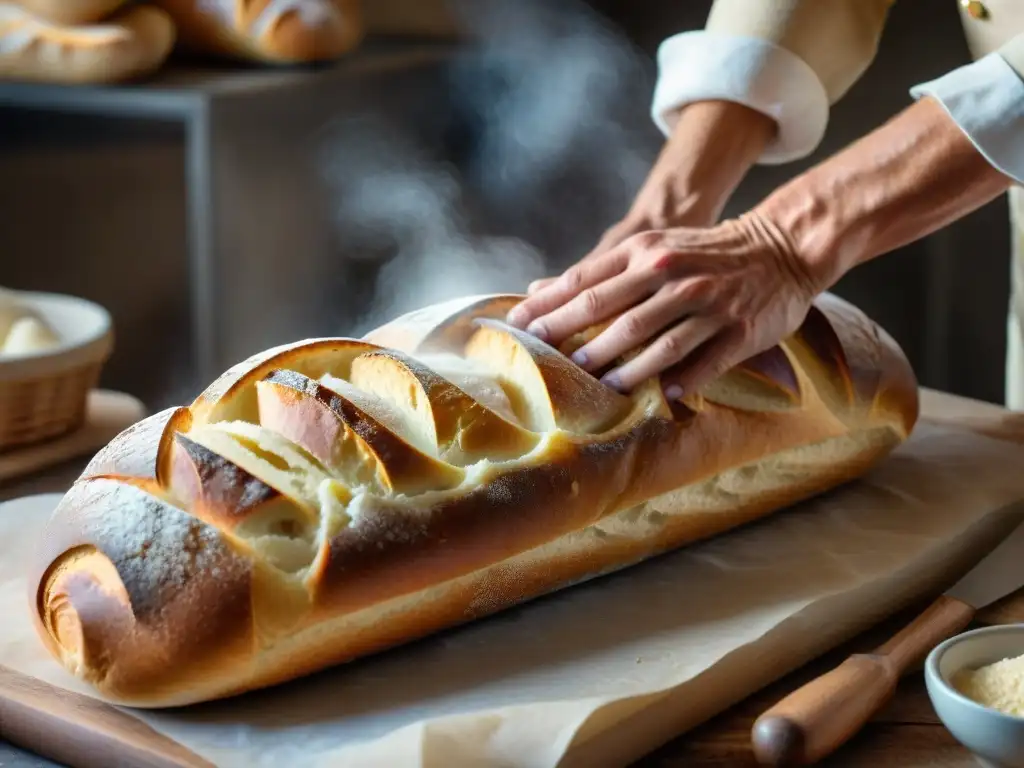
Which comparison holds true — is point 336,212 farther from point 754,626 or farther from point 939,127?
point 754,626

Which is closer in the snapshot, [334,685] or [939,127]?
[334,685]

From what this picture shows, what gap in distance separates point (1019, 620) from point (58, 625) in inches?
30.6

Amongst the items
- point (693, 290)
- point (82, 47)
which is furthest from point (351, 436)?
point (82, 47)

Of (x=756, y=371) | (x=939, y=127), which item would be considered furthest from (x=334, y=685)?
(x=939, y=127)

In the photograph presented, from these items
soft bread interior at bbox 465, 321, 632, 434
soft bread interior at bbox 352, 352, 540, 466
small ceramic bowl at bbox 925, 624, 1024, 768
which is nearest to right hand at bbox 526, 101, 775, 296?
soft bread interior at bbox 465, 321, 632, 434

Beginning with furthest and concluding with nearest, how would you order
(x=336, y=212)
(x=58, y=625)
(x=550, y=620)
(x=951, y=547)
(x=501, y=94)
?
(x=501, y=94), (x=336, y=212), (x=951, y=547), (x=550, y=620), (x=58, y=625)

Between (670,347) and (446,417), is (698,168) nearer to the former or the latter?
(670,347)

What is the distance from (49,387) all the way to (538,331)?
618 millimetres

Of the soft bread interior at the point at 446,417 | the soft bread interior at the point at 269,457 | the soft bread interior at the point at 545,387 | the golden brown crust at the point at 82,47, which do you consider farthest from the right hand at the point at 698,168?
the golden brown crust at the point at 82,47

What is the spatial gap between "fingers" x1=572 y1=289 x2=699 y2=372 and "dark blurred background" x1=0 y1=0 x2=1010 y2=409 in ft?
3.96

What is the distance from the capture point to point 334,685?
968 millimetres

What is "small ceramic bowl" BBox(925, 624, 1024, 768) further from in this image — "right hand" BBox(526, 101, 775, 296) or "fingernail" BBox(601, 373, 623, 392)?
"right hand" BBox(526, 101, 775, 296)

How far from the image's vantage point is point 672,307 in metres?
1.18

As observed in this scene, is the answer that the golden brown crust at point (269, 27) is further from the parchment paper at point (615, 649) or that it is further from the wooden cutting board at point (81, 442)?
the parchment paper at point (615, 649)
